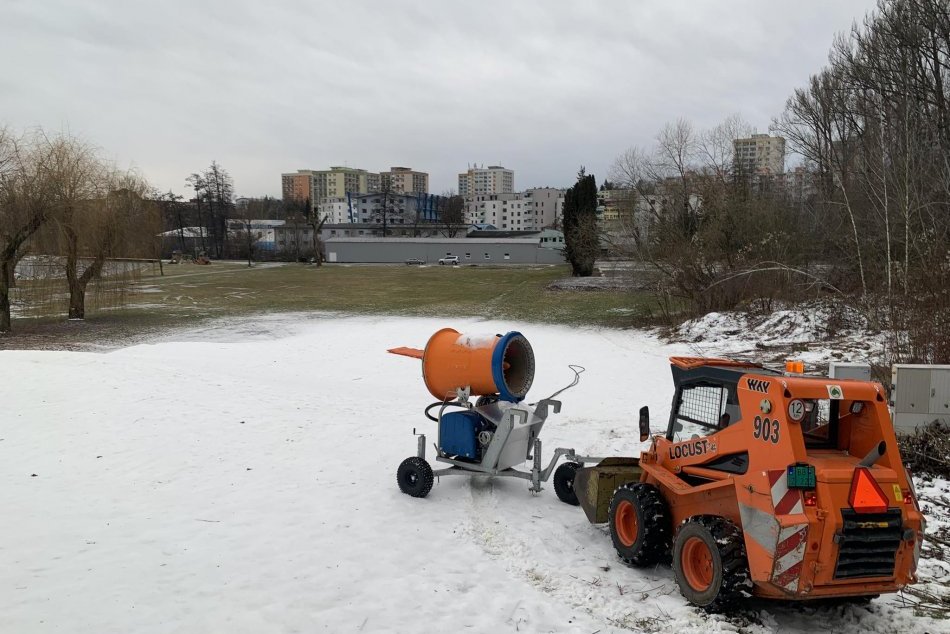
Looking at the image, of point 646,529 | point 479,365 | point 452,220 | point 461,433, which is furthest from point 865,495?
point 452,220

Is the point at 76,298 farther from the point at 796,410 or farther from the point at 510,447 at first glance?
the point at 796,410

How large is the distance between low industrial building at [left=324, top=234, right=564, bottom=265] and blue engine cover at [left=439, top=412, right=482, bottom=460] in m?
89.1

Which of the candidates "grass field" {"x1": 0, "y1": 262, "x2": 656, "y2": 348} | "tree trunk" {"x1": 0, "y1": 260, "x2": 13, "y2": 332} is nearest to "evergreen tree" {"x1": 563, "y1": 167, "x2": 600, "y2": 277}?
"grass field" {"x1": 0, "y1": 262, "x2": 656, "y2": 348}

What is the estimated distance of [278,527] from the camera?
24.1ft

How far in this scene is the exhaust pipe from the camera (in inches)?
188

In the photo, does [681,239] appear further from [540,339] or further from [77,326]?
[77,326]

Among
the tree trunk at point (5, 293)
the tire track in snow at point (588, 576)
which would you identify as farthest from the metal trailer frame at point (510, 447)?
the tree trunk at point (5, 293)

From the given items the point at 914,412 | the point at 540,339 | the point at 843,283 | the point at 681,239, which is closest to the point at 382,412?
the point at 914,412

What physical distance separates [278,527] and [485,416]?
2878 millimetres

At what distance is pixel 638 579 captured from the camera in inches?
241

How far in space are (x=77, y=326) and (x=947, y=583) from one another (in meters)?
31.4

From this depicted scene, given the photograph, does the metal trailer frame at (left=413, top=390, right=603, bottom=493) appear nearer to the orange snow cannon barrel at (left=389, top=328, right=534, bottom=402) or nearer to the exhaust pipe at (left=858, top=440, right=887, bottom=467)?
the orange snow cannon barrel at (left=389, top=328, right=534, bottom=402)

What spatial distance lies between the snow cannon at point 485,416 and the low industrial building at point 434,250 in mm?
88967

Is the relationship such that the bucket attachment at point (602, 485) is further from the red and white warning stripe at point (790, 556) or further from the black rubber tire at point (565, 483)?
the red and white warning stripe at point (790, 556)
